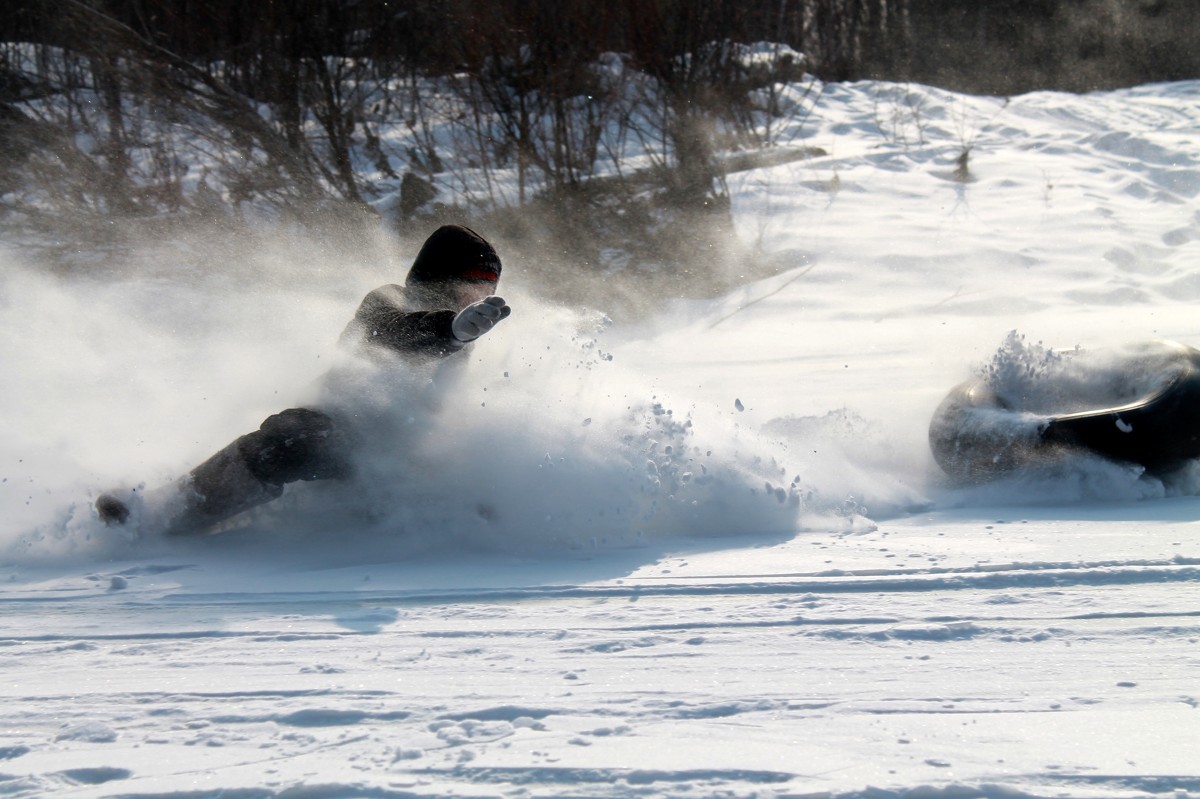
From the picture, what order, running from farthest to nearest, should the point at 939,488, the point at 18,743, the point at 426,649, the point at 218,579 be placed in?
the point at 939,488 < the point at 218,579 < the point at 426,649 < the point at 18,743

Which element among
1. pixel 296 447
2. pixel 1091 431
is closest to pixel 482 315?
pixel 296 447

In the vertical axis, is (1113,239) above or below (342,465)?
above

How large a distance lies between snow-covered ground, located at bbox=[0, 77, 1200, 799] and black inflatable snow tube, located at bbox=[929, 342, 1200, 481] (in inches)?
3.0

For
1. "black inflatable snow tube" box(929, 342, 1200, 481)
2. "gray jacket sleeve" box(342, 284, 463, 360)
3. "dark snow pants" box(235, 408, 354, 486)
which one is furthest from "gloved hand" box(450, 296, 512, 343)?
"black inflatable snow tube" box(929, 342, 1200, 481)

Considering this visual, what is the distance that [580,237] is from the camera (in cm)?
944

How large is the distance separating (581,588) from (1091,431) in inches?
80.3

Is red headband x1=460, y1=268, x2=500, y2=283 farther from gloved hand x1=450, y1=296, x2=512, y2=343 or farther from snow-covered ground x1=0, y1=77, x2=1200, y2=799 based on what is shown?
gloved hand x1=450, y1=296, x2=512, y2=343

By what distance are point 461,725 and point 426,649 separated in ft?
1.50

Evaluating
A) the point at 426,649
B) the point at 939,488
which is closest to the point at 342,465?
the point at 426,649

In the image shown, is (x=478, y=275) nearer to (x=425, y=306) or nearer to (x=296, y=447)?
(x=425, y=306)

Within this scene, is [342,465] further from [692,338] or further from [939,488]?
[692,338]

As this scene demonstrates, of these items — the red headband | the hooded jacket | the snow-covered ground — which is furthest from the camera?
the red headband

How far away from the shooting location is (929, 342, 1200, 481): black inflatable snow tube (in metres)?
3.76

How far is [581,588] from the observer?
3068mm
